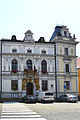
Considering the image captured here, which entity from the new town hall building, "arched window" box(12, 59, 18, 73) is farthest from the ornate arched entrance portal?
"arched window" box(12, 59, 18, 73)

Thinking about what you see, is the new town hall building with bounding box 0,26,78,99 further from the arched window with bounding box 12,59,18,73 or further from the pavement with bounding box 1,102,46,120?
the pavement with bounding box 1,102,46,120

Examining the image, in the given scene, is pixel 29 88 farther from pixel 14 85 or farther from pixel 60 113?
pixel 60 113

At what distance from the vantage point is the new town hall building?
136 ft

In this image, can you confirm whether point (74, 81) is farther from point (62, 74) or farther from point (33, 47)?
point (33, 47)

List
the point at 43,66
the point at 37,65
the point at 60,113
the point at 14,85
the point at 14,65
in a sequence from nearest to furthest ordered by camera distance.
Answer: the point at 60,113 → the point at 14,85 → the point at 14,65 → the point at 37,65 → the point at 43,66

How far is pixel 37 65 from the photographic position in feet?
140

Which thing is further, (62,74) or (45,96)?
(62,74)

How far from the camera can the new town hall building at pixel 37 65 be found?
136ft

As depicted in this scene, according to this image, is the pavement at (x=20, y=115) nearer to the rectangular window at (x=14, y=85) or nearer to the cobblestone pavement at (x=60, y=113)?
the cobblestone pavement at (x=60, y=113)

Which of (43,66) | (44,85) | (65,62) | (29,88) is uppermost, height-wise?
(65,62)

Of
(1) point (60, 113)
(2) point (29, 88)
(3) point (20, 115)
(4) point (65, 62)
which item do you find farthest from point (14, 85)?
(3) point (20, 115)

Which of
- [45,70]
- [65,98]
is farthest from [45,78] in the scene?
[65,98]

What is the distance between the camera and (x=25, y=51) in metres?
42.7

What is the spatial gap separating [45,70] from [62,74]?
11.4 ft
